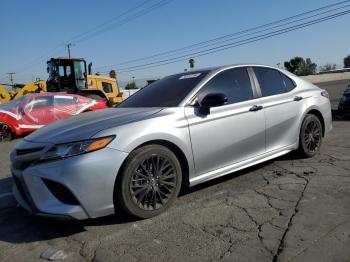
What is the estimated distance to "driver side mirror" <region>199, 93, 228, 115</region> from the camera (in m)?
4.11

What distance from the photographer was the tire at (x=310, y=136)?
18.0ft

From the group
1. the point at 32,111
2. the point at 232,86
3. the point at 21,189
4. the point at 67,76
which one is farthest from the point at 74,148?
the point at 67,76

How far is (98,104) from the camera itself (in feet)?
42.5

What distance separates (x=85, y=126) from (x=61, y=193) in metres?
0.73

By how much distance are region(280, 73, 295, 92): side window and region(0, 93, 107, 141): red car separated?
8071 millimetres

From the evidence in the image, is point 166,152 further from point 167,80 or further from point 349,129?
point 349,129

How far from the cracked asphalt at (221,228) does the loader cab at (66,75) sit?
1340 cm

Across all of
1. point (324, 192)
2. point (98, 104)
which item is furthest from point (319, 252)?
point (98, 104)

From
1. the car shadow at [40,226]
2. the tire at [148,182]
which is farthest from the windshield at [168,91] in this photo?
the car shadow at [40,226]

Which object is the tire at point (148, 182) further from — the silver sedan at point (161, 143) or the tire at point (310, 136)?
the tire at point (310, 136)

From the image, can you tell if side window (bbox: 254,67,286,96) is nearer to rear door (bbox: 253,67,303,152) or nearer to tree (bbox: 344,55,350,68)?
rear door (bbox: 253,67,303,152)

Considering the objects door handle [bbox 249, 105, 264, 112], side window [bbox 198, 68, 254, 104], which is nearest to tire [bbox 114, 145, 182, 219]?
side window [bbox 198, 68, 254, 104]

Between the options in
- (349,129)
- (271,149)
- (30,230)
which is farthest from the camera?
(349,129)

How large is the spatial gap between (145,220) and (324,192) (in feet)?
6.67
